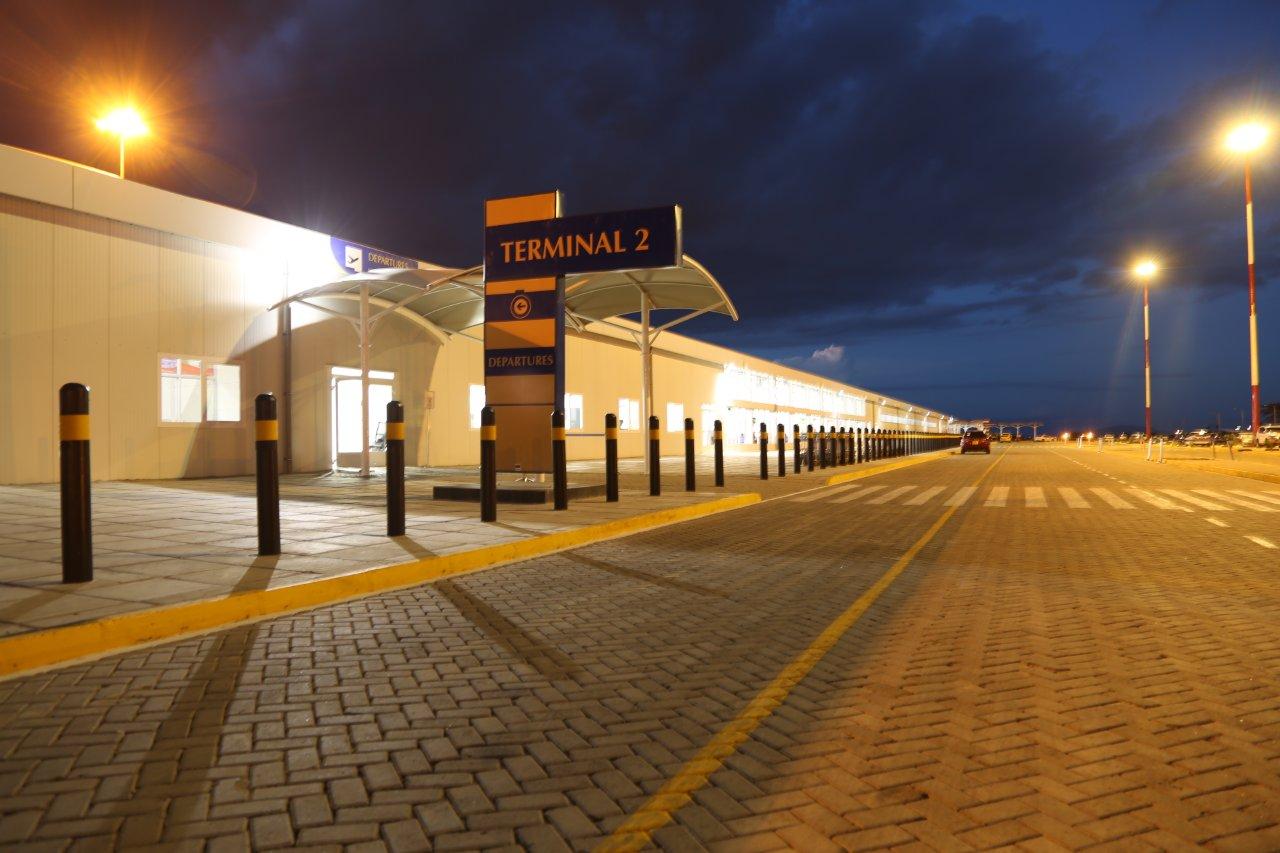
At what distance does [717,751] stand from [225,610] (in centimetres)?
367

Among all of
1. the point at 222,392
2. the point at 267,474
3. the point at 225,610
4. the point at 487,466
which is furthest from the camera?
the point at 222,392

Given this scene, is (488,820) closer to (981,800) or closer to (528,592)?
(981,800)

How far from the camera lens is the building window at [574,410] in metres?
32.2

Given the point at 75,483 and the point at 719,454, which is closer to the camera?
the point at 75,483

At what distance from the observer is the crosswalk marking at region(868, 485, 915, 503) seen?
1554cm

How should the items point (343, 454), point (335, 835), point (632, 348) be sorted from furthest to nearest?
point (632, 348) → point (343, 454) → point (335, 835)

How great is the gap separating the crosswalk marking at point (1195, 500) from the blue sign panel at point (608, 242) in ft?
31.4

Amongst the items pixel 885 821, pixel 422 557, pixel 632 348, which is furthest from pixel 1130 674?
pixel 632 348

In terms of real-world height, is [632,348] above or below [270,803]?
above

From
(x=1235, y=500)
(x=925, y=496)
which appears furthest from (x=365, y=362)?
(x=1235, y=500)

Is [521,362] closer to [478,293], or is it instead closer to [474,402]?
[478,293]

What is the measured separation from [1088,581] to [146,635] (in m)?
7.10

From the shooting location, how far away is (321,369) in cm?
2123

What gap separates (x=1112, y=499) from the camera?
1568cm
